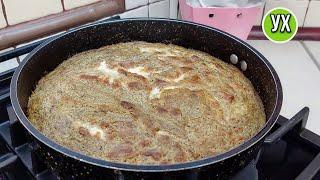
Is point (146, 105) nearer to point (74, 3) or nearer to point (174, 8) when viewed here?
point (74, 3)

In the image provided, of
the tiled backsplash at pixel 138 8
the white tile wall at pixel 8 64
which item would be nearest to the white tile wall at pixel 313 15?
the tiled backsplash at pixel 138 8

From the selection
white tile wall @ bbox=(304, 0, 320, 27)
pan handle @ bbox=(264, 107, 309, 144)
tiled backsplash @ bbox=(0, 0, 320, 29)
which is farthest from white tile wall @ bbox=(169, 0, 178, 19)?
pan handle @ bbox=(264, 107, 309, 144)

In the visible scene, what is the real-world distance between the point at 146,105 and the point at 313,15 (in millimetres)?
834

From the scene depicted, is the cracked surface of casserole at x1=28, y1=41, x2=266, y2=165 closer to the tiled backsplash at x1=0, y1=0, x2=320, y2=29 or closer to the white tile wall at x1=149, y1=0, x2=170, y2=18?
the tiled backsplash at x1=0, y1=0, x2=320, y2=29

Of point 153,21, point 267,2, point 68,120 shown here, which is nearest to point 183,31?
point 153,21

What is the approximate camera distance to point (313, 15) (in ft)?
4.12

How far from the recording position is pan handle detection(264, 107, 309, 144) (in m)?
0.61

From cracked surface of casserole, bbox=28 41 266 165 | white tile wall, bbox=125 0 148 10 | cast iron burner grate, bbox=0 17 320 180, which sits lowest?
cast iron burner grate, bbox=0 17 320 180

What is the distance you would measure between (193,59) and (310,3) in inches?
25.0

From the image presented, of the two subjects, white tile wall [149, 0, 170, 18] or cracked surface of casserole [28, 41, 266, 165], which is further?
white tile wall [149, 0, 170, 18]

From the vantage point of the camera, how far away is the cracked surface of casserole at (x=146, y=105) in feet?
1.97

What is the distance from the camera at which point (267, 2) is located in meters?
1.23

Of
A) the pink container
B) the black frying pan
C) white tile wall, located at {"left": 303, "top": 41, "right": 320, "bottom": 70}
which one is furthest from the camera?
white tile wall, located at {"left": 303, "top": 41, "right": 320, "bottom": 70}

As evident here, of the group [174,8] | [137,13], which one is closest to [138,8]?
[137,13]
